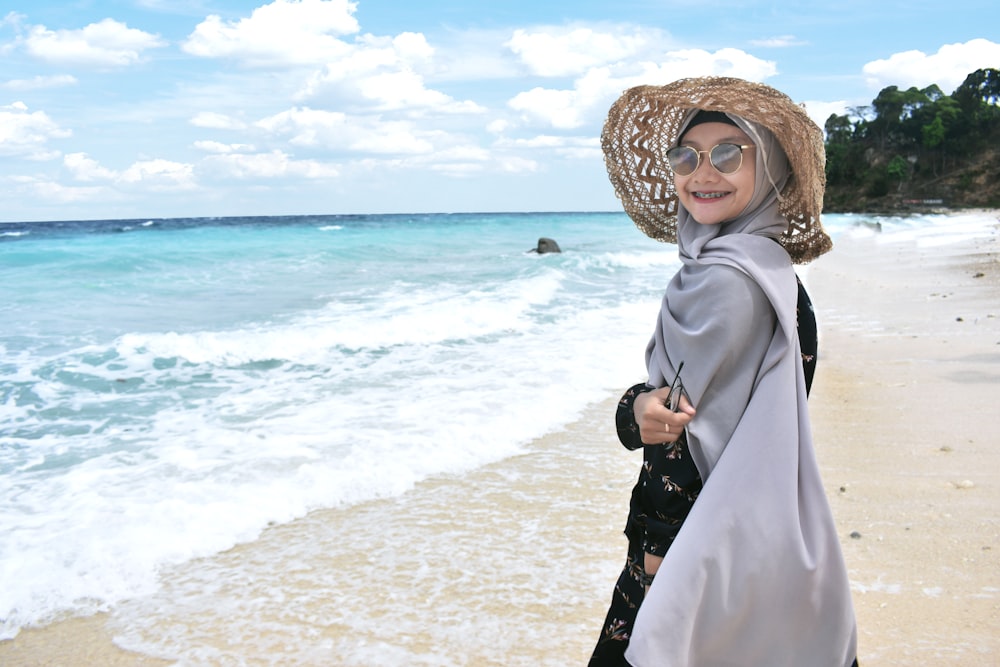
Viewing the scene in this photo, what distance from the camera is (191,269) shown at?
85.0 ft

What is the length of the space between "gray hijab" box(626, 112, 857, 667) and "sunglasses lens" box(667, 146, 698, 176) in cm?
23

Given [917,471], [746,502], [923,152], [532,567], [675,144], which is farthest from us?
[923,152]

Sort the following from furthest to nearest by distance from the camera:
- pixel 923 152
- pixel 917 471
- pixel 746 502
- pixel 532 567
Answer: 1. pixel 923 152
2. pixel 917 471
3. pixel 532 567
4. pixel 746 502

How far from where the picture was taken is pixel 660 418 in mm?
1650

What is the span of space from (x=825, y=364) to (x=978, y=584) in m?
4.84

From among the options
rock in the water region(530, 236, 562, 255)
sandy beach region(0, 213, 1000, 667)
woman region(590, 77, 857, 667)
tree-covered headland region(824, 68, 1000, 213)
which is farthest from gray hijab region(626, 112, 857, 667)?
tree-covered headland region(824, 68, 1000, 213)

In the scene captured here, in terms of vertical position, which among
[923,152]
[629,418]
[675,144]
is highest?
[923,152]

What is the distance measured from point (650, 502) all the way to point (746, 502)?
0.85 ft

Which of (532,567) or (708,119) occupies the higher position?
(708,119)

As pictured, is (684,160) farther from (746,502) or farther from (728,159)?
(746,502)

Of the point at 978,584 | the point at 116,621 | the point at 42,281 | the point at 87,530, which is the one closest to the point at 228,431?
the point at 87,530

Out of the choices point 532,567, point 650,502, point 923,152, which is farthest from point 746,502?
point 923,152

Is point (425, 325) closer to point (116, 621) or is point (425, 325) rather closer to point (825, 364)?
point (825, 364)

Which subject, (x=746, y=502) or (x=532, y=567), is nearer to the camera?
(x=746, y=502)
